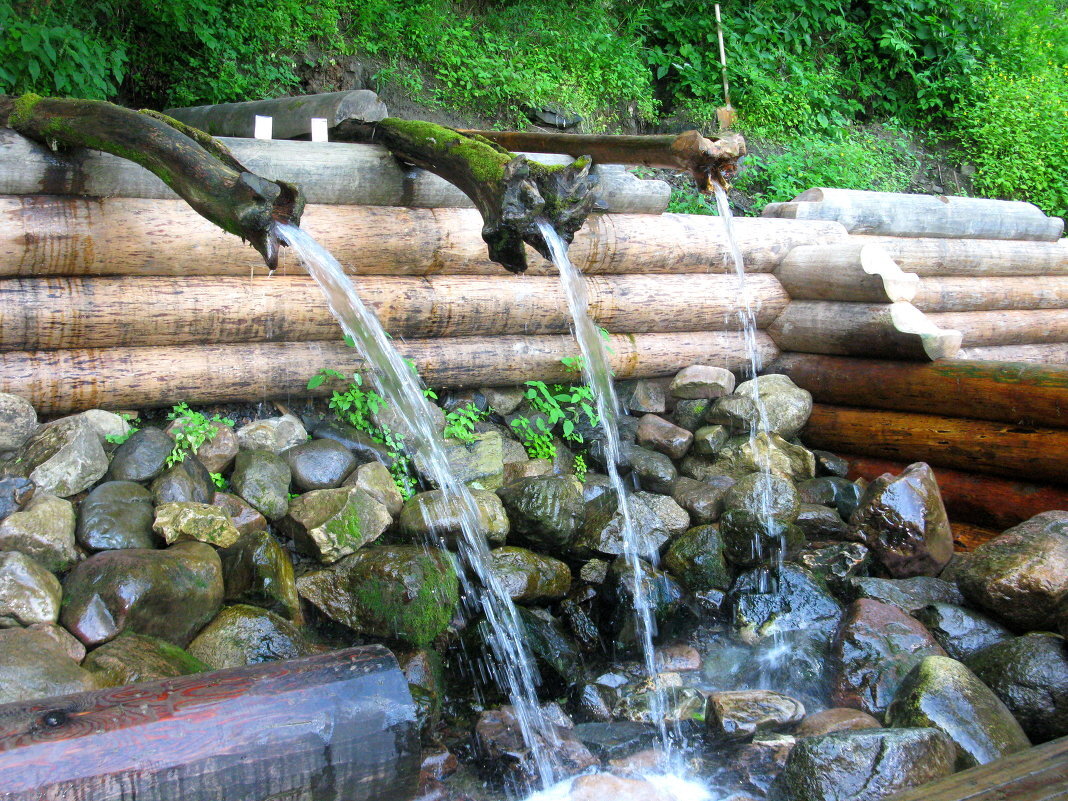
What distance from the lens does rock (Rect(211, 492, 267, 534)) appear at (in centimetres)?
459

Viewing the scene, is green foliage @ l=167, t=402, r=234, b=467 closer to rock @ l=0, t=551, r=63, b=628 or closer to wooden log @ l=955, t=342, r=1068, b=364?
rock @ l=0, t=551, r=63, b=628

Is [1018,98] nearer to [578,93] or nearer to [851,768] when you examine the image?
[578,93]

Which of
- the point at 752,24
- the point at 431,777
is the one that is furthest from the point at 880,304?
the point at 752,24

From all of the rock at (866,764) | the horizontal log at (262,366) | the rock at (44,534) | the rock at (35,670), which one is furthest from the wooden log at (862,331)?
the rock at (35,670)

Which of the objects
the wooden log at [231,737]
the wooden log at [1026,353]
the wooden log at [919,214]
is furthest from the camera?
the wooden log at [1026,353]

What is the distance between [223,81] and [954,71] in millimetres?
10892

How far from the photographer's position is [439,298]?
5.94 metres

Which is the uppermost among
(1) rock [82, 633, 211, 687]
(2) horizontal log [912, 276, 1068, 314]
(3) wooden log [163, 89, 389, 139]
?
(3) wooden log [163, 89, 389, 139]

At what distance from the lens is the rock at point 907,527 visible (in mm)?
5473

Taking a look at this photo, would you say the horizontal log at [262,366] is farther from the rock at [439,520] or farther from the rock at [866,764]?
the rock at [866,764]

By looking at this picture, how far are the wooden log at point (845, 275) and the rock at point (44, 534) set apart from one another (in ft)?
18.8

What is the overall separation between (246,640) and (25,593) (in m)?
0.92

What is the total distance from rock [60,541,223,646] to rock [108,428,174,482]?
2.10 ft

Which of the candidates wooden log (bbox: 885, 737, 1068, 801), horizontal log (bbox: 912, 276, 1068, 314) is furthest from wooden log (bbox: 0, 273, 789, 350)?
wooden log (bbox: 885, 737, 1068, 801)
